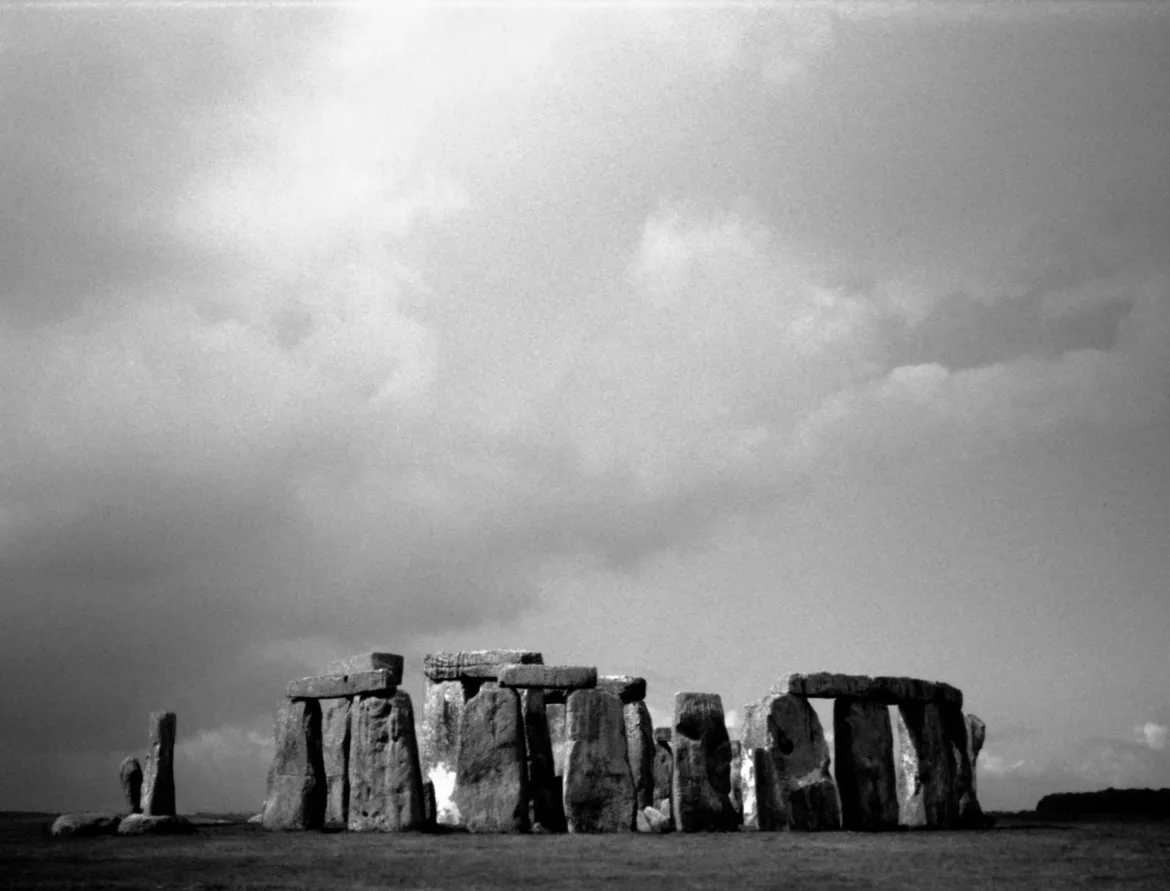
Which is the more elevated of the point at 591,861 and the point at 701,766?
the point at 701,766

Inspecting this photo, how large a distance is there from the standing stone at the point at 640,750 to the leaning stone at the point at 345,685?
324 cm

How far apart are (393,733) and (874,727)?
22.4 feet

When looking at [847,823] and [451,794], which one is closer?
[847,823]

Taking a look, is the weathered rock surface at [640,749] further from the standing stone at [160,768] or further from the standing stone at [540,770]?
the standing stone at [160,768]

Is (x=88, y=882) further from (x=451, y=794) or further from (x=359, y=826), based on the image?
(x=451, y=794)

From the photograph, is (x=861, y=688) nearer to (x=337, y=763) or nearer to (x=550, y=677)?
(x=550, y=677)

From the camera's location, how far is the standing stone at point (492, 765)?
17172 mm

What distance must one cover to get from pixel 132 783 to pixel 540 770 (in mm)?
8594

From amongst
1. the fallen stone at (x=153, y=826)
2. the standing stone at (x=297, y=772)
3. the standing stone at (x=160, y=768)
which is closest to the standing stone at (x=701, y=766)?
the standing stone at (x=297, y=772)

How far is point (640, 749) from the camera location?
18.6 metres

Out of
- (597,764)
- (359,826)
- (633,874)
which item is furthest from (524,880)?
(359,826)

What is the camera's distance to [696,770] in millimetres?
17359

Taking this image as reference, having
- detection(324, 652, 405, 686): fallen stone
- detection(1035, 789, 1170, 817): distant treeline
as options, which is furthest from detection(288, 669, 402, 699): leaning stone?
detection(1035, 789, 1170, 817): distant treeline

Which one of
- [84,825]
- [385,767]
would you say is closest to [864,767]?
[385,767]
